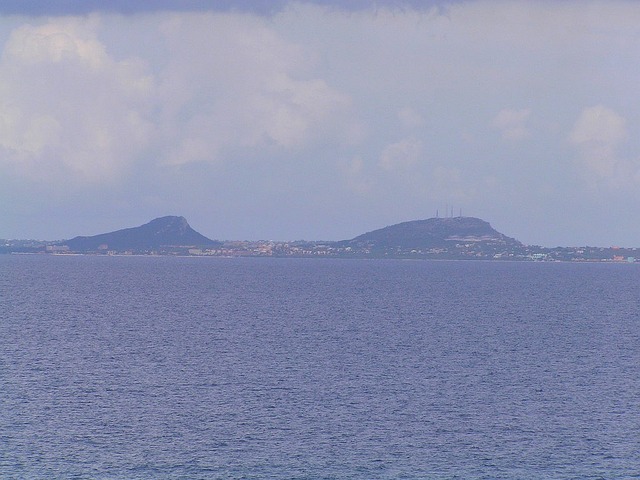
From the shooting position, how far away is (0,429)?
191 ft

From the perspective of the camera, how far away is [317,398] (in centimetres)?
6856

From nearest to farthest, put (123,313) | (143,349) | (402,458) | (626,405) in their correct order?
(402,458) → (626,405) → (143,349) → (123,313)

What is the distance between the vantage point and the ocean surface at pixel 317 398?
53.0 meters

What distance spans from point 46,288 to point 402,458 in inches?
6116

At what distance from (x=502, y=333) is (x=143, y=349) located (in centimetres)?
4524

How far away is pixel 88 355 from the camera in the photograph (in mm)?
88562

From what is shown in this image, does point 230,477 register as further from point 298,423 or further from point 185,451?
point 298,423

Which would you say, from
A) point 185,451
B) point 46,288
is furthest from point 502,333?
point 46,288

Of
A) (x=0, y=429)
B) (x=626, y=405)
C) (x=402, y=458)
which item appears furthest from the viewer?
(x=626, y=405)

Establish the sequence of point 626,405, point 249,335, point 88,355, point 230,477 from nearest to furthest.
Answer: point 230,477 → point 626,405 → point 88,355 → point 249,335

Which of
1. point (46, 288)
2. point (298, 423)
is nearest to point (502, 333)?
point (298, 423)

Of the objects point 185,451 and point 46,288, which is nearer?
point 185,451

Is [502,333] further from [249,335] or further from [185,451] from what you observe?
[185,451]

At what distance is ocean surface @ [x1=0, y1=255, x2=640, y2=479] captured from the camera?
52969 mm
